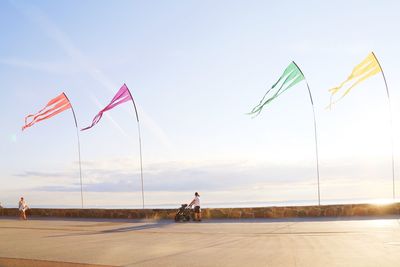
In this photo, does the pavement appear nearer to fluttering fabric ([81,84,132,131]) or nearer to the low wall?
the low wall

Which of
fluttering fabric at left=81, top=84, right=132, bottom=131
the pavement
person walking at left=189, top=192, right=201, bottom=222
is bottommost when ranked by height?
the pavement

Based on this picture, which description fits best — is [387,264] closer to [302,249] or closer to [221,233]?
[302,249]

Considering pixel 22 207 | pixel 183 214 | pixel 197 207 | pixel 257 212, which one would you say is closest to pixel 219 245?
pixel 197 207

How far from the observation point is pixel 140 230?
71.6 feet

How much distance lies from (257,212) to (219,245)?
10.9m

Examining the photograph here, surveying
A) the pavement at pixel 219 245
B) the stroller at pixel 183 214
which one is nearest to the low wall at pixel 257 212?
the stroller at pixel 183 214

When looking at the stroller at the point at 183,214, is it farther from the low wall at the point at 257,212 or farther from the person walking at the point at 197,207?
the low wall at the point at 257,212

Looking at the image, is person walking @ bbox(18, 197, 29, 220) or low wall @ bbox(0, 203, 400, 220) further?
person walking @ bbox(18, 197, 29, 220)

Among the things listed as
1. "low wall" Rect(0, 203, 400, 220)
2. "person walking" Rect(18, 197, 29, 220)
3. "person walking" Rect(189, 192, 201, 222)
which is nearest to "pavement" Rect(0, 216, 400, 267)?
"low wall" Rect(0, 203, 400, 220)

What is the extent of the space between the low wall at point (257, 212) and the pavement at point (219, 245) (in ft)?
5.25

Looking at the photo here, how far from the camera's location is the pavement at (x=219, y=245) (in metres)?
12.7

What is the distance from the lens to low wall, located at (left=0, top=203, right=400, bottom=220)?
24375 millimetres

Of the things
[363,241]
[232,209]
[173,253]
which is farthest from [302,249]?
[232,209]

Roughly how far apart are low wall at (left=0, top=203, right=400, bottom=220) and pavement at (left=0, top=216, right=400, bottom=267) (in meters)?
1.60
